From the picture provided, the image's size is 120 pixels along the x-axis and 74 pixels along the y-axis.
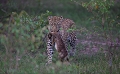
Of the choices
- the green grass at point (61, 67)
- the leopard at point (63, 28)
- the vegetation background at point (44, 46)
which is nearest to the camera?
the vegetation background at point (44, 46)

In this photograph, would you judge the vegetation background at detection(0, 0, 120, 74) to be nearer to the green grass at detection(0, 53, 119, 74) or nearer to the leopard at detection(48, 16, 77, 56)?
the green grass at detection(0, 53, 119, 74)

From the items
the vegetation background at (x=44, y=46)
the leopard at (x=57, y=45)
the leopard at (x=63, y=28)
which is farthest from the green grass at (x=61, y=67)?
the leopard at (x=63, y=28)

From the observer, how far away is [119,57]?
1206cm

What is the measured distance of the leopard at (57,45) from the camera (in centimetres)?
1169

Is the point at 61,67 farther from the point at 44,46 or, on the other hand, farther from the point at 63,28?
the point at 44,46

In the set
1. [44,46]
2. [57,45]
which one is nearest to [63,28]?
[57,45]

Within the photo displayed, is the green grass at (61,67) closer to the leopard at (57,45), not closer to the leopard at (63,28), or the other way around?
the leopard at (57,45)

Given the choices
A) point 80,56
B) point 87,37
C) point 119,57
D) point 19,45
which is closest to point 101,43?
point 87,37

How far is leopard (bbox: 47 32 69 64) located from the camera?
38.4 ft

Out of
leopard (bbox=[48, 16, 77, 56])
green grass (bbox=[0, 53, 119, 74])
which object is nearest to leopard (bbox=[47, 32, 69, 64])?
leopard (bbox=[48, 16, 77, 56])

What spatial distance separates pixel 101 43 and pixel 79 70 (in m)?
6.19

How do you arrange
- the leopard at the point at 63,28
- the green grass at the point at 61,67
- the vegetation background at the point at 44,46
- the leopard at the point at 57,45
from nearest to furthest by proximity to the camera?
the vegetation background at the point at 44,46
the green grass at the point at 61,67
the leopard at the point at 57,45
the leopard at the point at 63,28

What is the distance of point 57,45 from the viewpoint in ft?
39.0

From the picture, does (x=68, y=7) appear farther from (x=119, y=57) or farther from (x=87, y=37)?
(x=119, y=57)
